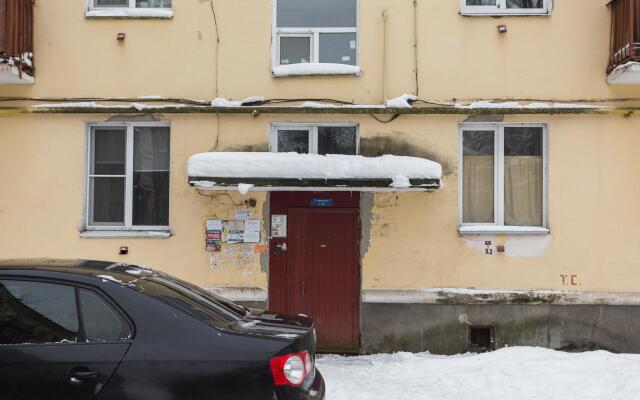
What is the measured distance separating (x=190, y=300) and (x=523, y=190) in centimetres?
579

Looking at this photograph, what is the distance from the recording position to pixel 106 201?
8.59 m

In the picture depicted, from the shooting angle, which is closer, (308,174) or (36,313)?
(36,313)

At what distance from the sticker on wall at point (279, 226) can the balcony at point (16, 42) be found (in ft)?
13.4

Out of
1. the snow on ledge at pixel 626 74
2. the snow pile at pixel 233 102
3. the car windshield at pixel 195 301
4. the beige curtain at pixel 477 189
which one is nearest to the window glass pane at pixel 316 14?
the snow pile at pixel 233 102

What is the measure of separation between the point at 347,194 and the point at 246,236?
1.59 meters

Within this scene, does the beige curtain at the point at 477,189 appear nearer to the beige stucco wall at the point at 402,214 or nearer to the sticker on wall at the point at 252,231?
the beige stucco wall at the point at 402,214

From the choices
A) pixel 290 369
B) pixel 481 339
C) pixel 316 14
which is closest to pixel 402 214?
pixel 481 339

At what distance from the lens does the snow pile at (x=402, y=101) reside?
26.9 feet

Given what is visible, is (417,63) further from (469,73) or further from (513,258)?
(513,258)

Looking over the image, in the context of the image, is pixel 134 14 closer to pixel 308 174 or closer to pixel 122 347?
pixel 308 174

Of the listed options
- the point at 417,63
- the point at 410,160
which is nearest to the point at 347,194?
the point at 410,160

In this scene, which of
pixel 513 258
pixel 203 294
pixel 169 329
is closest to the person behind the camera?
pixel 169 329

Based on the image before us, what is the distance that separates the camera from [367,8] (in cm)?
841

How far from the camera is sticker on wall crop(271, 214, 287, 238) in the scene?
8344 millimetres
